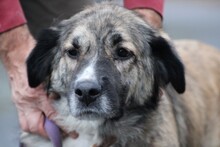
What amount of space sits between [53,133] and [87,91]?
0.58 metres

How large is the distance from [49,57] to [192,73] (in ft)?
3.91

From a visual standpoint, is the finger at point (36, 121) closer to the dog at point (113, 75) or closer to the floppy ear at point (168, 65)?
the dog at point (113, 75)

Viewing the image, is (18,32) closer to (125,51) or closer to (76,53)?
(76,53)

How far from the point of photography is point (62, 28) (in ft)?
14.3

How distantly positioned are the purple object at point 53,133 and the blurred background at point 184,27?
1.82 meters

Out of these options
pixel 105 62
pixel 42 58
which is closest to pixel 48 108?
pixel 42 58

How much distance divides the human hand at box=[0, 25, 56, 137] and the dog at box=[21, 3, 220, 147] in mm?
60

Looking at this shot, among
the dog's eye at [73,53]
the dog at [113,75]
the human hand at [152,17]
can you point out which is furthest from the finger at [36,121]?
the human hand at [152,17]

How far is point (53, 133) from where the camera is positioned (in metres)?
4.23

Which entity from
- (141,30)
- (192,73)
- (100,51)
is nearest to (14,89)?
(100,51)

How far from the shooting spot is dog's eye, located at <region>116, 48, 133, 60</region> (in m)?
4.11

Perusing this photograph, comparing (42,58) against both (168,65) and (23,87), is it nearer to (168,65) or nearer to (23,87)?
(23,87)

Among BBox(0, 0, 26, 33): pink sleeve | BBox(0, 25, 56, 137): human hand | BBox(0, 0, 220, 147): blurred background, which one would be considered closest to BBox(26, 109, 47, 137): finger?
BBox(0, 25, 56, 137): human hand

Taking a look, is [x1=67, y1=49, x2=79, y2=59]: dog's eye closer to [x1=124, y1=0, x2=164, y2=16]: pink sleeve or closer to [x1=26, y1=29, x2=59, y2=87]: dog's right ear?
[x1=26, y1=29, x2=59, y2=87]: dog's right ear
